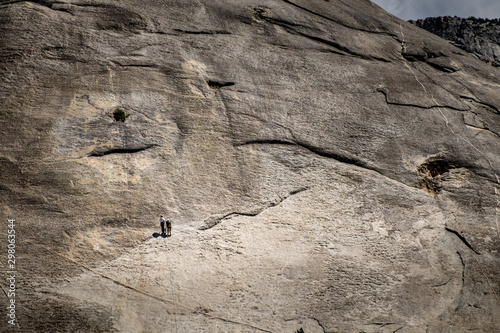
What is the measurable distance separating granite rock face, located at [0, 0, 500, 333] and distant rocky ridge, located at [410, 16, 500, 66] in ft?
64.6

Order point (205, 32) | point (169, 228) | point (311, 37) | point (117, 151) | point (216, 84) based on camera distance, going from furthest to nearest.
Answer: point (311, 37)
point (205, 32)
point (216, 84)
point (117, 151)
point (169, 228)

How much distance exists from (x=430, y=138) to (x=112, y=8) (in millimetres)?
10486

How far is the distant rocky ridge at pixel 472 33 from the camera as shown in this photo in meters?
30.8

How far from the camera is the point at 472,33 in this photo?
31672 millimetres

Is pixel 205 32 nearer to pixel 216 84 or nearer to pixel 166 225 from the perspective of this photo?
pixel 216 84

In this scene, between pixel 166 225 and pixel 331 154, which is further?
pixel 331 154

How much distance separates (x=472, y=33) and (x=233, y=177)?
1158 inches

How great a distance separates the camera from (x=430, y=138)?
12594 millimetres

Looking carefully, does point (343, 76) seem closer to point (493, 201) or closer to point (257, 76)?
point (257, 76)

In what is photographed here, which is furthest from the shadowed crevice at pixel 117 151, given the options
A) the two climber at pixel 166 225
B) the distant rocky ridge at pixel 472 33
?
the distant rocky ridge at pixel 472 33

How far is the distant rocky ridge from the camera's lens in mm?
30781

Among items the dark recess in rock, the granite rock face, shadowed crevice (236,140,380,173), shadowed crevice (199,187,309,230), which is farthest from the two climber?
the dark recess in rock

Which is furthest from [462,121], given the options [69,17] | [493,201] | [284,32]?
[69,17]

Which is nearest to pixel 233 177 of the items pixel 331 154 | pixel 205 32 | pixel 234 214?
pixel 234 214
